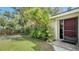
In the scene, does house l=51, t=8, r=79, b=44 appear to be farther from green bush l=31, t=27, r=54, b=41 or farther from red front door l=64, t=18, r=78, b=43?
green bush l=31, t=27, r=54, b=41

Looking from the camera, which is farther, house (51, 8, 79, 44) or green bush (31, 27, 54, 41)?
green bush (31, 27, 54, 41)

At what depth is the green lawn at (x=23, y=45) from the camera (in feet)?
17.6

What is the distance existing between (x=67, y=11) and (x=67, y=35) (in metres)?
0.86

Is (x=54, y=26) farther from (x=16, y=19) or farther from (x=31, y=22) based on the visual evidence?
(x=16, y=19)

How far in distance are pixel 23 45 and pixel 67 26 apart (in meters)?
1.70

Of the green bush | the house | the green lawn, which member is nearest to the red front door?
the house

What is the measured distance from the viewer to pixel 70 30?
548 cm

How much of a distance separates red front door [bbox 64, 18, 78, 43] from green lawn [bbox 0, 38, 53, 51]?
75 cm

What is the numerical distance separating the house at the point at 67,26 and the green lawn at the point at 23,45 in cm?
58

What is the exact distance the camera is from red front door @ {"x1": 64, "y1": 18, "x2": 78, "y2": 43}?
17.5 feet

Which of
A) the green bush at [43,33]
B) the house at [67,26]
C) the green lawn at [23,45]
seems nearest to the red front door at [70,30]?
the house at [67,26]

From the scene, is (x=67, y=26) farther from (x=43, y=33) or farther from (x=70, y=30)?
(x=43, y=33)

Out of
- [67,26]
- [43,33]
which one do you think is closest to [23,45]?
[43,33]
